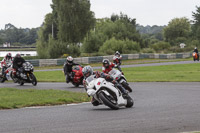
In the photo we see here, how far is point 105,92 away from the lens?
444 inches

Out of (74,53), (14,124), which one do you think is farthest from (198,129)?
(74,53)

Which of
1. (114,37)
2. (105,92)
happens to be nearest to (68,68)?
(105,92)

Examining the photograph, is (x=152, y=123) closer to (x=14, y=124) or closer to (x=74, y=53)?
(x=14, y=124)

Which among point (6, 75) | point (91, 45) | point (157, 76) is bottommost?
point (157, 76)

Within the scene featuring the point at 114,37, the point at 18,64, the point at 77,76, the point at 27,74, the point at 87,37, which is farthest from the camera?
the point at 114,37

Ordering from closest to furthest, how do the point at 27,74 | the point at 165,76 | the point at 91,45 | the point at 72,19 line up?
the point at 27,74 < the point at 165,76 < the point at 91,45 < the point at 72,19

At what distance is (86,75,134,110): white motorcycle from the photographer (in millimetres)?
11281

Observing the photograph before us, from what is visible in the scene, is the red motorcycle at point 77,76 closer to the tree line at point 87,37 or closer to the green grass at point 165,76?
the green grass at point 165,76

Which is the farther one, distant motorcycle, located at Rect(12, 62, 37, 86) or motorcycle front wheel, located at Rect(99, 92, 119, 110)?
distant motorcycle, located at Rect(12, 62, 37, 86)

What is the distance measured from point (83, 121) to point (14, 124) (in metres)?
1.43

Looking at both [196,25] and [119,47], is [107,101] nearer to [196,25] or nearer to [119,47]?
[119,47]

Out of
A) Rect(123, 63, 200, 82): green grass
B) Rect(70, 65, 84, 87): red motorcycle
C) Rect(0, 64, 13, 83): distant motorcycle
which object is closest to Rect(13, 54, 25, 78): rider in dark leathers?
Rect(0, 64, 13, 83): distant motorcycle

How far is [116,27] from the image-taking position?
260 feet

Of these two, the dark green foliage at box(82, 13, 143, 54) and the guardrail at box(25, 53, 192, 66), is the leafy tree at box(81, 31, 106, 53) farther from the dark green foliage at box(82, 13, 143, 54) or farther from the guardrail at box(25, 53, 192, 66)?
the guardrail at box(25, 53, 192, 66)
